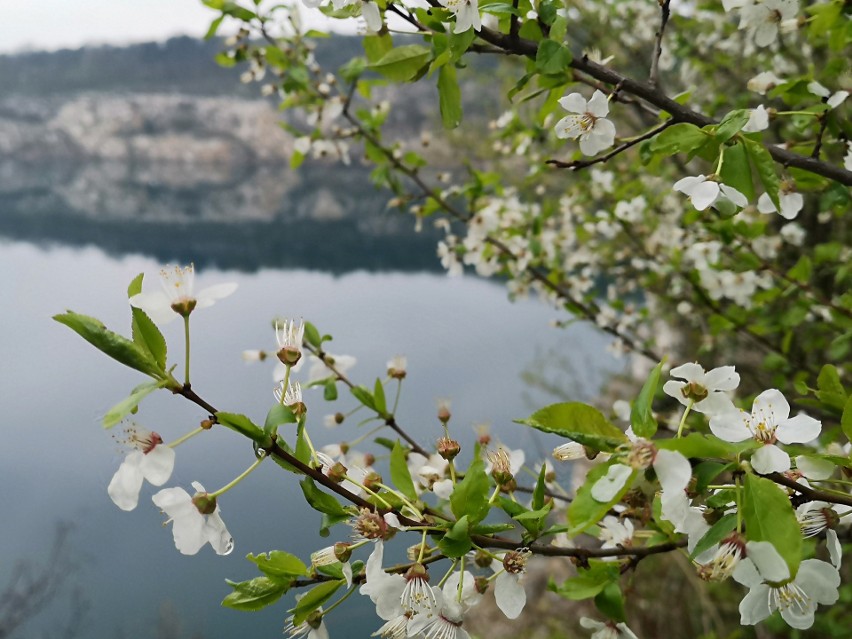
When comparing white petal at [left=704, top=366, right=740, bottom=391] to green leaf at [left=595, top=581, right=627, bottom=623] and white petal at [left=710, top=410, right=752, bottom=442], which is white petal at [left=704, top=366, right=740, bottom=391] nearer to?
white petal at [left=710, top=410, right=752, bottom=442]

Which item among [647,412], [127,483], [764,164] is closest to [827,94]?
[764,164]

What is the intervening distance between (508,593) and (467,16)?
1.41 feet

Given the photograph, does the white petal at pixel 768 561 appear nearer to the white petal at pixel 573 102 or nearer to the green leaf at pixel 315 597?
the green leaf at pixel 315 597

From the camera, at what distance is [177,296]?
38cm

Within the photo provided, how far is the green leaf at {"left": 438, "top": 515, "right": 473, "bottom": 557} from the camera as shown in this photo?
1.18 feet

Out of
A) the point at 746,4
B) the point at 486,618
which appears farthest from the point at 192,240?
the point at 746,4

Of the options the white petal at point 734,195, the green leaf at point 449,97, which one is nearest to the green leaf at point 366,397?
the green leaf at point 449,97

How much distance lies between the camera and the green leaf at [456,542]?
0.36m

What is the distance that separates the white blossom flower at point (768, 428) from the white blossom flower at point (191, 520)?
0.31 metres

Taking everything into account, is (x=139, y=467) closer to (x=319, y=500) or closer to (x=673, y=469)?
(x=319, y=500)

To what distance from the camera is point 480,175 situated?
121 cm

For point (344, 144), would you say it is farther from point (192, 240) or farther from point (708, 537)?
point (192, 240)

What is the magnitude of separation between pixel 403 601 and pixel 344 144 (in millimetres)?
1154

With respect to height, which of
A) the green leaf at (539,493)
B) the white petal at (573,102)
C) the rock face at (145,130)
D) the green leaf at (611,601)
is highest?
the white petal at (573,102)
